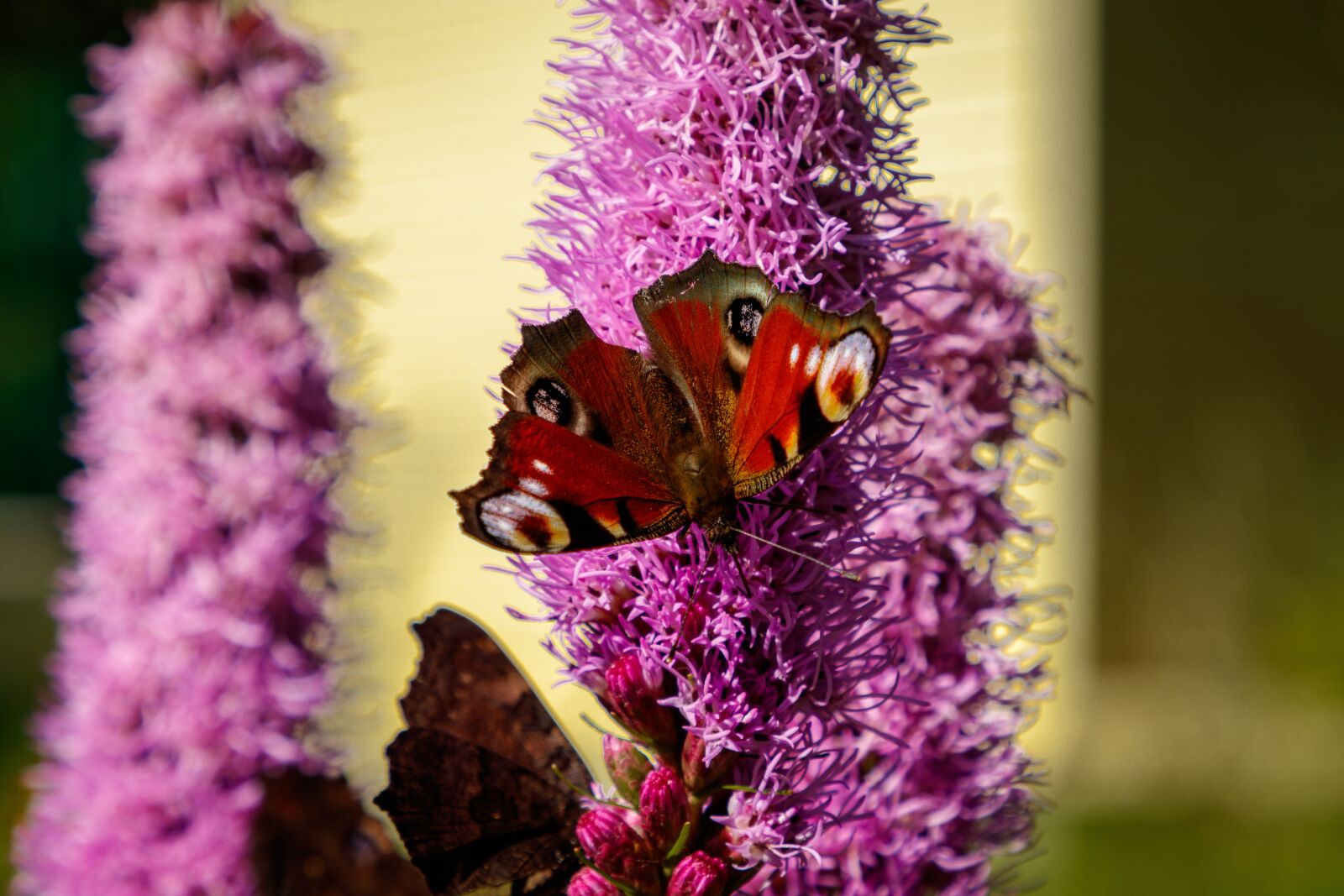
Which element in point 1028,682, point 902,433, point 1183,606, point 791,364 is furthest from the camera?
point 1183,606

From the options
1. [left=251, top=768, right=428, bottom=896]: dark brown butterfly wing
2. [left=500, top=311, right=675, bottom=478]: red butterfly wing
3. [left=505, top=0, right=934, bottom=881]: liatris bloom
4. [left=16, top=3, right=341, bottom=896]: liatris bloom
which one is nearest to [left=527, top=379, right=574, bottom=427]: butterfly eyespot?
[left=500, top=311, right=675, bottom=478]: red butterfly wing

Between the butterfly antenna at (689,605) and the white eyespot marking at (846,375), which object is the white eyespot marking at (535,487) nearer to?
the butterfly antenna at (689,605)

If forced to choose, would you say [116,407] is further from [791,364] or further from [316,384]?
[791,364]

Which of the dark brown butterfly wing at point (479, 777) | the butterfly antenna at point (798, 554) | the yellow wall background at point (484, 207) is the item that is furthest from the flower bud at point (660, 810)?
the yellow wall background at point (484, 207)

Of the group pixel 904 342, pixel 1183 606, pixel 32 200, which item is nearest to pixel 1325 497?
pixel 1183 606

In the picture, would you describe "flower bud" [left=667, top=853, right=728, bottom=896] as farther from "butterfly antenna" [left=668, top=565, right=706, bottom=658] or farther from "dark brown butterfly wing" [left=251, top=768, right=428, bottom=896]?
"dark brown butterfly wing" [left=251, top=768, right=428, bottom=896]
